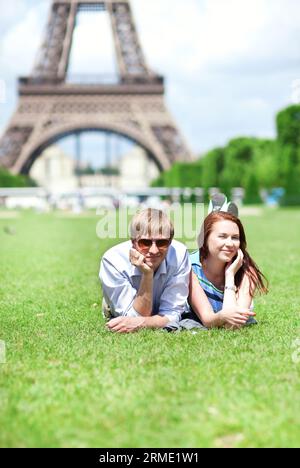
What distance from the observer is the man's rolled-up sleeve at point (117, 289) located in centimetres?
497

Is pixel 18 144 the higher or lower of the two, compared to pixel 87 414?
higher

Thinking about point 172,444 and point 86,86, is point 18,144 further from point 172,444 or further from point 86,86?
point 172,444

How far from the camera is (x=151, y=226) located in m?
4.62

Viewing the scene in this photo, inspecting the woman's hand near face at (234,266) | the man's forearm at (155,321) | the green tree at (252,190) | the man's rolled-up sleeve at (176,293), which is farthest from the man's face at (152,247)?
the green tree at (252,190)

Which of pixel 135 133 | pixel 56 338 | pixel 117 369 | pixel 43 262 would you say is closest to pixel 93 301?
pixel 56 338

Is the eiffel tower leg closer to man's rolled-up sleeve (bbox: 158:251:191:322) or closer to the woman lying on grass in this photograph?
the woman lying on grass

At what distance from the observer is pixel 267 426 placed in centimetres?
312

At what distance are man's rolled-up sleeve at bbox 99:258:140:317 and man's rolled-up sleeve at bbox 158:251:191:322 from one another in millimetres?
181

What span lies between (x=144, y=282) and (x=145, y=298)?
0.13 meters

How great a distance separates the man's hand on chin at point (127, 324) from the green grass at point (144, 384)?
9cm

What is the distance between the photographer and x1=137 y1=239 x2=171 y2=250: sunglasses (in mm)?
4625

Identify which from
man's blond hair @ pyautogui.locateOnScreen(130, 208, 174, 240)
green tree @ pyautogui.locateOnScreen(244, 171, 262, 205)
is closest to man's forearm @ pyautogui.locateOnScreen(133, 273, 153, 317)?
man's blond hair @ pyautogui.locateOnScreen(130, 208, 174, 240)

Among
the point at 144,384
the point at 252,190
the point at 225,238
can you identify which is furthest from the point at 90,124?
the point at 144,384
